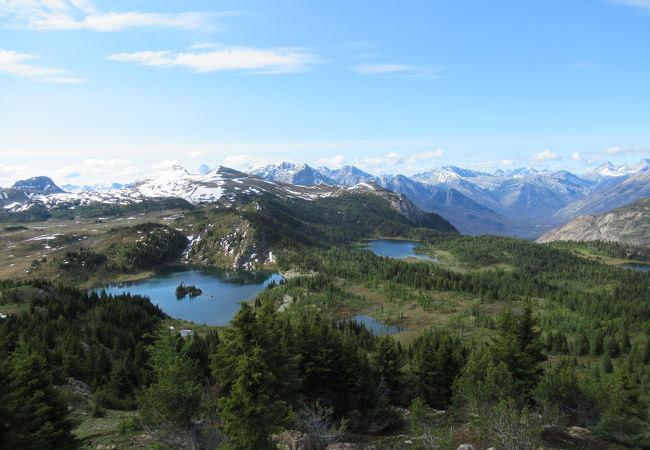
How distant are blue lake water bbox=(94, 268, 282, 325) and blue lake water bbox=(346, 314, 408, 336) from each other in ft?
119

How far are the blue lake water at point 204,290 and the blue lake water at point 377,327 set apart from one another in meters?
36.2

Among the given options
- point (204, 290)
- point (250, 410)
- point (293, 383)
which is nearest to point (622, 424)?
point (293, 383)

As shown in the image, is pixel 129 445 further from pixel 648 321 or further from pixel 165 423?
pixel 648 321

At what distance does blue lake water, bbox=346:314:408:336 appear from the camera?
100287 mm

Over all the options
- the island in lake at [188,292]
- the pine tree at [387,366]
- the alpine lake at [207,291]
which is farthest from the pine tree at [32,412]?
the island in lake at [188,292]

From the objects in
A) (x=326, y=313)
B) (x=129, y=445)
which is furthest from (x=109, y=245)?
(x=129, y=445)

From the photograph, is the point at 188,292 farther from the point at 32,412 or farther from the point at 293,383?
the point at 32,412

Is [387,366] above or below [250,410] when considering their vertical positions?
below

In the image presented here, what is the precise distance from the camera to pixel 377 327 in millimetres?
104688

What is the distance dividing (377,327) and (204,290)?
74.8 metres

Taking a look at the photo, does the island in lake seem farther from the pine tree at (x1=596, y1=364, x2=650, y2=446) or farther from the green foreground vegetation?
the pine tree at (x1=596, y1=364, x2=650, y2=446)

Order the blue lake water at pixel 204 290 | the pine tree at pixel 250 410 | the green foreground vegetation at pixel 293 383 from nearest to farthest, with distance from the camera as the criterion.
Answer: the pine tree at pixel 250 410, the green foreground vegetation at pixel 293 383, the blue lake water at pixel 204 290

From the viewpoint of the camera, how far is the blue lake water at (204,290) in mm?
115656

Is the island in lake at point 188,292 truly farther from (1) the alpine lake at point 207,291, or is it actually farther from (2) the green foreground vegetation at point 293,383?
(2) the green foreground vegetation at point 293,383
